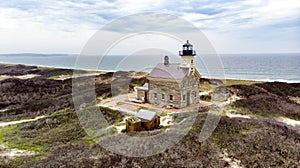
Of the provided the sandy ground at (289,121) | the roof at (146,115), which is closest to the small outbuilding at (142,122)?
the roof at (146,115)

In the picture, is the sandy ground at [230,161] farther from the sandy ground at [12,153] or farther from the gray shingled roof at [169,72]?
the gray shingled roof at [169,72]

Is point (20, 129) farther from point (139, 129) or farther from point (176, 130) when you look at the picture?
point (176, 130)

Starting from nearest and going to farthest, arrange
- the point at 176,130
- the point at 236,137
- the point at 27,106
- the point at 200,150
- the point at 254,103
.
Result: the point at 200,150 → the point at 236,137 → the point at 176,130 → the point at 254,103 → the point at 27,106

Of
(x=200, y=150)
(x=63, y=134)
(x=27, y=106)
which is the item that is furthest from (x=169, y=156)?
(x=27, y=106)

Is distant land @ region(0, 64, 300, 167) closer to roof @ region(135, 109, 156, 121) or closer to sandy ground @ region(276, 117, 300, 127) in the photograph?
sandy ground @ region(276, 117, 300, 127)

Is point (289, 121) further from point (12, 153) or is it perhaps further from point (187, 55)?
point (12, 153)

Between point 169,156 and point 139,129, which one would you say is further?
point 139,129

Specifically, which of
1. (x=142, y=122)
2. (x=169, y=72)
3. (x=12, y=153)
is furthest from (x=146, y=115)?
(x=12, y=153)
